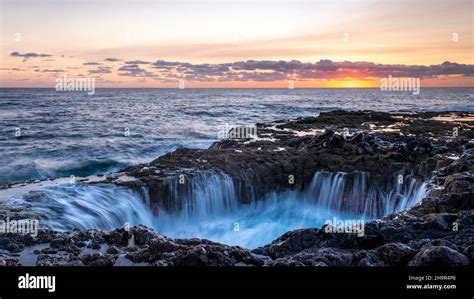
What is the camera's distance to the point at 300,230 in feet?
24.3

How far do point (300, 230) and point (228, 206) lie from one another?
24.3 feet

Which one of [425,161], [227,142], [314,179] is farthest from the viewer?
[227,142]

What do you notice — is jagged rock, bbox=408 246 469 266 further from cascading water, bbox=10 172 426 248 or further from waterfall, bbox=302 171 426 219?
waterfall, bbox=302 171 426 219

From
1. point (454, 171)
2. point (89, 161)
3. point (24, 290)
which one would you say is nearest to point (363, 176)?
point (454, 171)

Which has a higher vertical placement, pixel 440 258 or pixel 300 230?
pixel 440 258

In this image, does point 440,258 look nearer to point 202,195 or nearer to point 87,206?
point 87,206

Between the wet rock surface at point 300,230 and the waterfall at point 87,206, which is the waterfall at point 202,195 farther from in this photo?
the waterfall at point 87,206

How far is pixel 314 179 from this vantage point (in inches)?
602

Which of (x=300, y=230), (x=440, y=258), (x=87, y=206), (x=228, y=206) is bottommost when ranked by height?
(x=228, y=206)

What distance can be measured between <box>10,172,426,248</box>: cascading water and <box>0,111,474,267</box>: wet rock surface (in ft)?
1.19

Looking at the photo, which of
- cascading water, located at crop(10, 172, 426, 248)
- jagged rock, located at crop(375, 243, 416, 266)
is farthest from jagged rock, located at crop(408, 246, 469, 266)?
cascading water, located at crop(10, 172, 426, 248)

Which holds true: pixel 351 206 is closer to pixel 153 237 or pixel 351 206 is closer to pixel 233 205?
pixel 233 205

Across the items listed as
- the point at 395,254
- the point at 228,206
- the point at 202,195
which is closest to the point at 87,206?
the point at 202,195

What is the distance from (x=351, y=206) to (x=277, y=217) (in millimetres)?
2595
